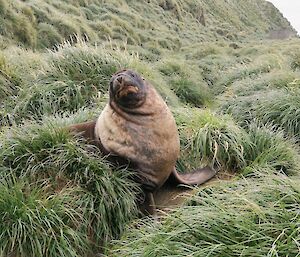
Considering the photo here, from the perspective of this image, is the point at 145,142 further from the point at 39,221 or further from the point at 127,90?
the point at 39,221

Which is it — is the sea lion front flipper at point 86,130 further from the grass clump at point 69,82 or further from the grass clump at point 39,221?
the grass clump at point 69,82

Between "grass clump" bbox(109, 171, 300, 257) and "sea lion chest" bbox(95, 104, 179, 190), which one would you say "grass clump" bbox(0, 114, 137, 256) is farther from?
"grass clump" bbox(109, 171, 300, 257)

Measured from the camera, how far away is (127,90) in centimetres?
401

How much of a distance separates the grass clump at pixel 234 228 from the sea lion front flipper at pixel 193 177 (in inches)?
33.5

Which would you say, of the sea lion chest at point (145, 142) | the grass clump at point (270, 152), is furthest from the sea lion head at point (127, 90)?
the grass clump at point (270, 152)

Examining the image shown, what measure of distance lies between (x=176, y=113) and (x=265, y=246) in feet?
9.40

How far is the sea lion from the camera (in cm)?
402

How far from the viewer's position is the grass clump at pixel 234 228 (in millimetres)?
2729

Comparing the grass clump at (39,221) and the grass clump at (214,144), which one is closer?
the grass clump at (39,221)

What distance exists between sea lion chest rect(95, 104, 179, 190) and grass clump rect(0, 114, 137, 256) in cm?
14

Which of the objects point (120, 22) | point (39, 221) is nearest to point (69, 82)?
point (39, 221)

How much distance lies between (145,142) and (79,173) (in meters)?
0.57

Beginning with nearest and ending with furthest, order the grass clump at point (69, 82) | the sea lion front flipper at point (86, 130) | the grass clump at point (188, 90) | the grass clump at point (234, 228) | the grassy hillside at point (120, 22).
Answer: the grass clump at point (234, 228) → the sea lion front flipper at point (86, 130) → the grass clump at point (69, 82) → the grass clump at point (188, 90) → the grassy hillside at point (120, 22)

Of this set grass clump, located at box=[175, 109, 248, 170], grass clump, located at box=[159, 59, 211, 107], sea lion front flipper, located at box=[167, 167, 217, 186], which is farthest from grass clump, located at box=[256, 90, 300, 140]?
grass clump, located at box=[159, 59, 211, 107]
